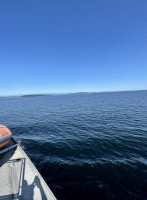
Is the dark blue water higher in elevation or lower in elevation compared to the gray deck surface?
lower

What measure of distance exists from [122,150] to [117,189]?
3.58m

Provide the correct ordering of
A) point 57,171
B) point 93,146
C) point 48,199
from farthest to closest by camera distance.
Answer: point 93,146
point 57,171
point 48,199

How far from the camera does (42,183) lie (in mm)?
3861

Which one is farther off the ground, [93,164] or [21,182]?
[21,182]

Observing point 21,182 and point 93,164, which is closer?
point 21,182

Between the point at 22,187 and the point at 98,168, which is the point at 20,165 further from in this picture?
the point at 98,168

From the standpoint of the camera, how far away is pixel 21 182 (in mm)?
3920

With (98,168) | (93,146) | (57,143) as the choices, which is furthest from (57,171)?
(93,146)

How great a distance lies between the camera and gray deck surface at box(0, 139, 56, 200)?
3.37 m

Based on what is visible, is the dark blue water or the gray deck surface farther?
Result: the dark blue water

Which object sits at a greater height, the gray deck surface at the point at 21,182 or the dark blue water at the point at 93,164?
the gray deck surface at the point at 21,182

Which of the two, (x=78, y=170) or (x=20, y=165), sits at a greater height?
(x=20, y=165)

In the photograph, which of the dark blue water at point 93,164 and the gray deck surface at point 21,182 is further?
the dark blue water at point 93,164

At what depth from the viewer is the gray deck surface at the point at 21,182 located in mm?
3373
